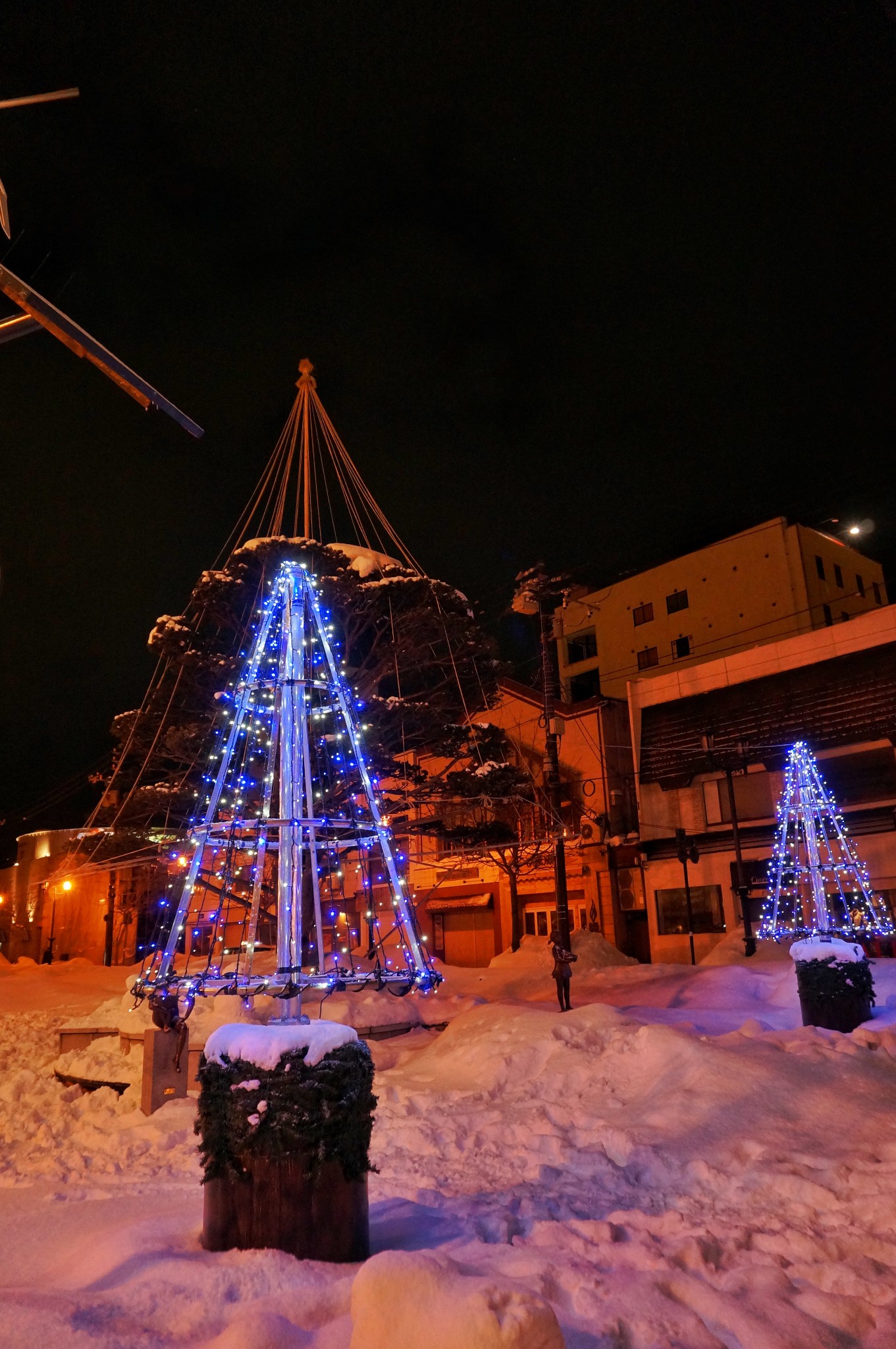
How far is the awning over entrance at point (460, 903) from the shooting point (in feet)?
112

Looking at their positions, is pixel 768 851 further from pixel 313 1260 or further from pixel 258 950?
pixel 313 1260

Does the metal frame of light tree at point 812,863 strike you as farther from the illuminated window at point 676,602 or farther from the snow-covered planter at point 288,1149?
the illuminated window at point 676,602

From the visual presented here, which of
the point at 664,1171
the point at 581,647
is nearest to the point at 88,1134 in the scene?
the point at 664,1171

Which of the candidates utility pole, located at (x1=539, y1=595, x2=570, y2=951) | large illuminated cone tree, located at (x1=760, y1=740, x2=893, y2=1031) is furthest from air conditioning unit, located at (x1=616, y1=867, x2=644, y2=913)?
utility pole, located at (x1=539, y1=595, x2=570, y2=951)

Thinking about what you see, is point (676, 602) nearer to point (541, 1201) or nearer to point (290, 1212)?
point (541, 1201)

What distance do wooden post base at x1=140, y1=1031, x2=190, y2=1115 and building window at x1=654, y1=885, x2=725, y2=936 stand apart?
19.9 meters

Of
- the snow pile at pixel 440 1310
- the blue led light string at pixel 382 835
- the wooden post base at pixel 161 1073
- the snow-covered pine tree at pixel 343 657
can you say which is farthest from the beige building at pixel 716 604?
the snow pile at pixel 440 1310

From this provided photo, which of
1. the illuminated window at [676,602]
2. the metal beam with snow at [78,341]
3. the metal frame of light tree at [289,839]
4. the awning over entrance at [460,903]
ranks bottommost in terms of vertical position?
the awning over entrance at [460,903]

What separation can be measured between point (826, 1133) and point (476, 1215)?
3561mm

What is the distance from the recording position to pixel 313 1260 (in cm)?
510

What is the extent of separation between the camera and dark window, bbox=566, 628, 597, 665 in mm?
43188

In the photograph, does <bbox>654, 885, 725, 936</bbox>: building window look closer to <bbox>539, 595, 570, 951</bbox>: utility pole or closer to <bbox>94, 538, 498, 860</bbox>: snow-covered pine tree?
<bbox>539, 595, 570, 951</bbox>: utility pole

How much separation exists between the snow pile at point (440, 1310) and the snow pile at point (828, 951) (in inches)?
383

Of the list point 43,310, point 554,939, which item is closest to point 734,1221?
point 43,310
